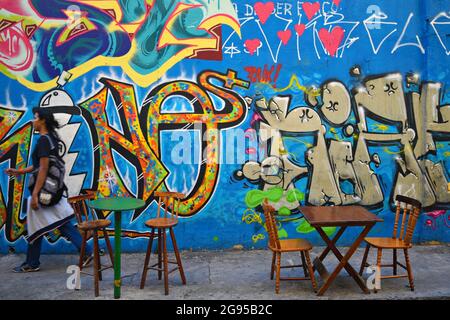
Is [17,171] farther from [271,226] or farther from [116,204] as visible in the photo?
[271,226]

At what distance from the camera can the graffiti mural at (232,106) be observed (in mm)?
7164

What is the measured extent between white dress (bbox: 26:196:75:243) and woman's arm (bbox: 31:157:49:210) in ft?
0.39

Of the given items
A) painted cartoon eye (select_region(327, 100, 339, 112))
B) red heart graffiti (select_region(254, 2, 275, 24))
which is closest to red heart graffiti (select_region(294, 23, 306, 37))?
red heart graffiti (select_region(254, 2, 275, 24))

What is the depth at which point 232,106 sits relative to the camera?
7.29 m

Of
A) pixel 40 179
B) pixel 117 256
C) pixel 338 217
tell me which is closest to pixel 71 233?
pixel 40 179

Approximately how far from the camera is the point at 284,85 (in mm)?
7316

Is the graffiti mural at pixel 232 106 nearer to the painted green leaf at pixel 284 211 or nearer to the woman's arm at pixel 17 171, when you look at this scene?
the painted green leaf at pixel 284 211

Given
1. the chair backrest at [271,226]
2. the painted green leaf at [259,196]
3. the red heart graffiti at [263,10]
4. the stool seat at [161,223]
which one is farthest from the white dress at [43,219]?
the red heart graffiti at [263,10]

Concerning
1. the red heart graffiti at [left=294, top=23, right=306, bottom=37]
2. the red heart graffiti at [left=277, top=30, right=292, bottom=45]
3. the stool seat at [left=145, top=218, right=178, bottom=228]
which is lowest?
the stool seat at [left=145, top=218, right=178, bottom=228]

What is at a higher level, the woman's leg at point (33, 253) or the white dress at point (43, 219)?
the white dress at point (43, 219)

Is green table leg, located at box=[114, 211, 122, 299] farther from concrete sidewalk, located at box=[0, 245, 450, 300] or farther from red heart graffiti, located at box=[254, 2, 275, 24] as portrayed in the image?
red heart graffiti, located at box=[254, 2, 275, 24]

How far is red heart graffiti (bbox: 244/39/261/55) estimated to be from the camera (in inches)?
286

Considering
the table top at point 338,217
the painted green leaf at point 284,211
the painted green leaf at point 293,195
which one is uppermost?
the painted green leaf at point 293,195

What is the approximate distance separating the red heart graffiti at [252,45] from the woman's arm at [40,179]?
3.17 meters
